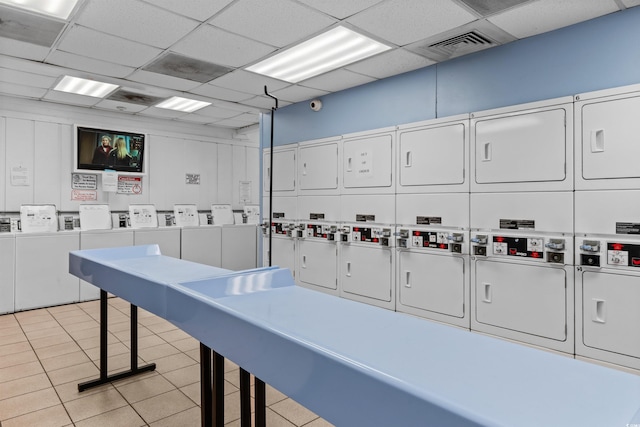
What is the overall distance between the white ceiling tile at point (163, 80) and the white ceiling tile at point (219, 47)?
0.82 metres

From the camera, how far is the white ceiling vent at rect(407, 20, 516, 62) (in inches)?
130

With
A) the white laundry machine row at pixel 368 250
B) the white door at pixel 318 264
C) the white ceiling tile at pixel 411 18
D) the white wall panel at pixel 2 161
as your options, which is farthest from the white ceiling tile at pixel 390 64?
the white wall panel at pixel 2 161

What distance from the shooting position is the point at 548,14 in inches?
120

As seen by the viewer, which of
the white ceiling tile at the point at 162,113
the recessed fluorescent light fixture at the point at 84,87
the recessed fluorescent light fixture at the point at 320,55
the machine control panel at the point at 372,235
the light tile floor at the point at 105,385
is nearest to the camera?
the light tile floor at the point at 105,385

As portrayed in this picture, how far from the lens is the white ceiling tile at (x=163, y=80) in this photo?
4.50m

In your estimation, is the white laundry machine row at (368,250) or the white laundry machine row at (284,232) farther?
the white laundry machine row at (284,232)

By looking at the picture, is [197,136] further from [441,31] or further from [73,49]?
[441,31]

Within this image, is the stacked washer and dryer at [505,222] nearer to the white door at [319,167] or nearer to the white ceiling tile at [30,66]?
the white door at [319,167]

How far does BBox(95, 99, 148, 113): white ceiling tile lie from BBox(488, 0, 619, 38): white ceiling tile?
5024 mm

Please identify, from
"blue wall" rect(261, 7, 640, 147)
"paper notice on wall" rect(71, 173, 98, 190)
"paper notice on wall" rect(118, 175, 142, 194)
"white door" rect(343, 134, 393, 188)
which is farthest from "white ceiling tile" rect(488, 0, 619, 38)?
"paper notice on wall" rect(71, 173, 98, 190)

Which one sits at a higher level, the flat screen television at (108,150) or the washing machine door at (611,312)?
the flat screen television at (108,150)

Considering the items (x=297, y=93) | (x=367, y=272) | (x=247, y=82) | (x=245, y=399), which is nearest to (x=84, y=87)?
(x=247, y=82)

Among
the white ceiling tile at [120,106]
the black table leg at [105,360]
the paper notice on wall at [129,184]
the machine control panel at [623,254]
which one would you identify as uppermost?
the white ceiling tile at [120,106]

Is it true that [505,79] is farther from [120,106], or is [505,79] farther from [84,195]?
[84,195]
